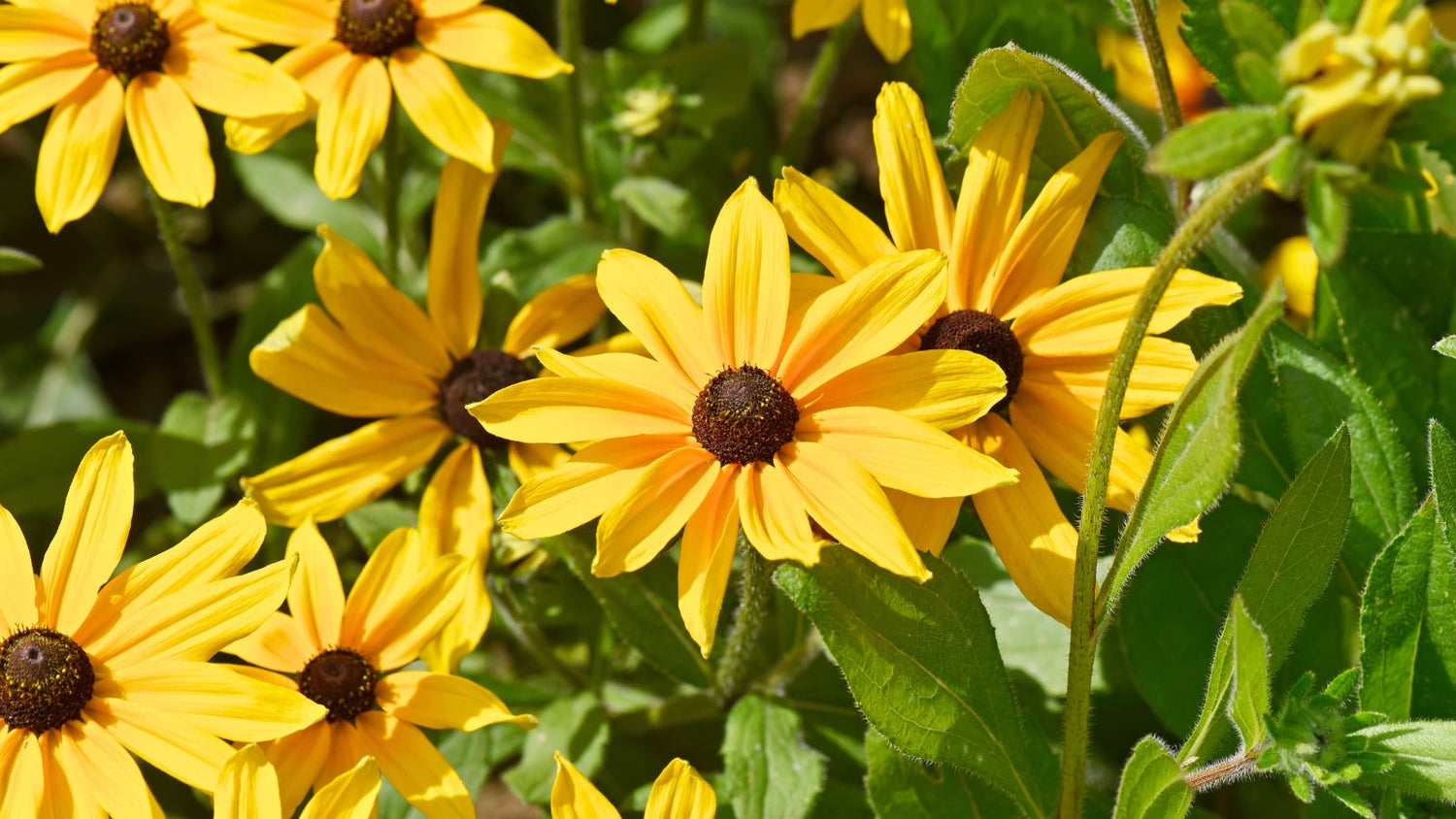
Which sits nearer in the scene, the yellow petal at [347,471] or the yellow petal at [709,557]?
the yellow petal at [709,557]

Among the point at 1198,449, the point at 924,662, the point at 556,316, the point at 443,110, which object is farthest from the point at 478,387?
the point at 1198,449

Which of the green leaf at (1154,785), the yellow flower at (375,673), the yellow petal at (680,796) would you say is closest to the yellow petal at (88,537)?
the yellow flower at (375,673)

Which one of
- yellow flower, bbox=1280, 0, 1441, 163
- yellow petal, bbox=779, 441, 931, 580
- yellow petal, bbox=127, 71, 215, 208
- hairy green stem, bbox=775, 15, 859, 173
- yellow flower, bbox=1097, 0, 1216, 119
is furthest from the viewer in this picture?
yellow flower, bbox=1097, 0, 1216, 119

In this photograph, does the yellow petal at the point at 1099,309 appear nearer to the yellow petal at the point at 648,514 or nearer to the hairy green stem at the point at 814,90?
the yellow petal at the point at 648,514

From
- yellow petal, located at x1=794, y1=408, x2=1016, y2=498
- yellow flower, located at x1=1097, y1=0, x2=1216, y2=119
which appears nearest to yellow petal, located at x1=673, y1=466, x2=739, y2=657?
yellow petal, located at x1=794, y1=408, x2=1016, y2=498

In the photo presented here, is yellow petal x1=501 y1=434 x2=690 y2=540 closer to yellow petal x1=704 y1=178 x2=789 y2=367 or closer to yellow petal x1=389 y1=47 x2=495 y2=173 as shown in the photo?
yellow petal x1=704 y1=178 x2=789 y2=367
